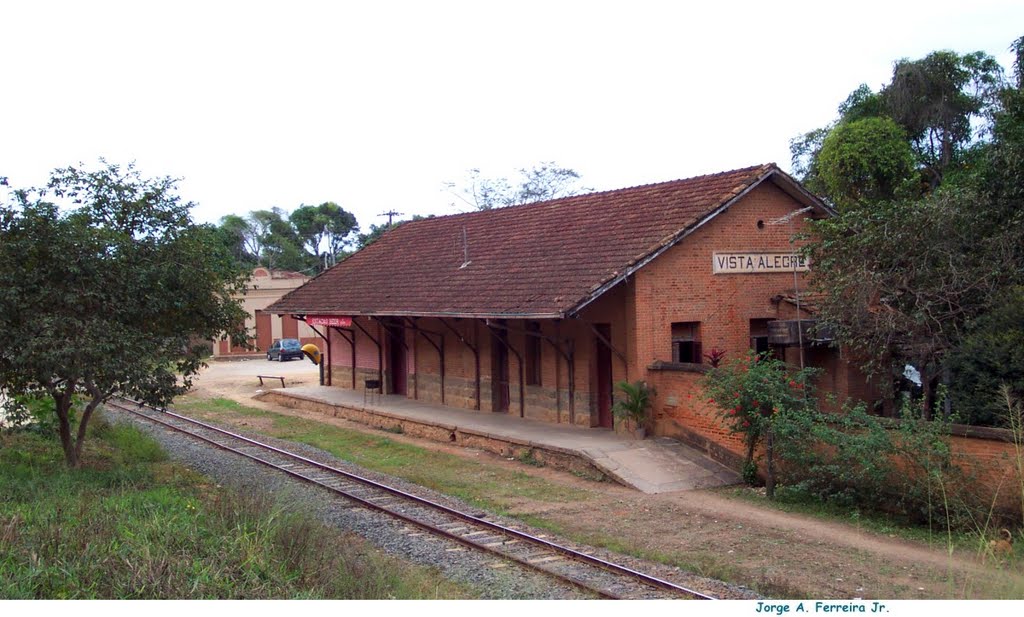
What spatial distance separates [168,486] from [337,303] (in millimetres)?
12543

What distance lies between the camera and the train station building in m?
16.6

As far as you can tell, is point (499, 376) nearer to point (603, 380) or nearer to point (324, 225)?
point (603, 380)

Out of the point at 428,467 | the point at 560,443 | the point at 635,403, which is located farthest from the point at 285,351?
the point at 635,403

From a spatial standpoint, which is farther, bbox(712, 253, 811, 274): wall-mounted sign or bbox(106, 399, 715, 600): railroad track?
→ bbox(712, 253, 811, 274): wall-mounted sign

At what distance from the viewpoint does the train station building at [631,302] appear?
16.6 m

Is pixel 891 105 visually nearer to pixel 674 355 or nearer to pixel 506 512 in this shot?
pixel 674 355

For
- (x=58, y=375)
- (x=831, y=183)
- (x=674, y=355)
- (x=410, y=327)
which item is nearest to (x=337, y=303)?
(x=410, y=327)

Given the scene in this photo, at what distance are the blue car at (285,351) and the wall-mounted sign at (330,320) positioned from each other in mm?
22556

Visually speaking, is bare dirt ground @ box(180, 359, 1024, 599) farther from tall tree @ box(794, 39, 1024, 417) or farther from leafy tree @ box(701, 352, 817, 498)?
tall tree @ box(794, 39, 1024, 417)

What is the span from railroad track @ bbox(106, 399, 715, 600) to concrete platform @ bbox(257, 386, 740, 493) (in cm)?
331

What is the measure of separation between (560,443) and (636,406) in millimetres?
1541

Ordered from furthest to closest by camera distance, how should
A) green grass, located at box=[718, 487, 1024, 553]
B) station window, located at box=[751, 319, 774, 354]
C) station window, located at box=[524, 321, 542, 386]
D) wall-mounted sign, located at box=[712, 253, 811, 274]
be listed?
station window, located at box=[524, 321, 542, 386], station window, located at box=[751, 319, 774, 354], wall-mounted sign, located at box=[712, 253, 811, 274], green grass, located at box=[718, 487, 1024, 553]

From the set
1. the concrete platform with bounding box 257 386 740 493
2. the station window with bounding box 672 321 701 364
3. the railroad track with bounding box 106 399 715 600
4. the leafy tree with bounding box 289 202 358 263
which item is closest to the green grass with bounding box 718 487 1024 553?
the concrete platform with bounding box 257 386 740 493

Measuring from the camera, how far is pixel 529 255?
65.9 ft
